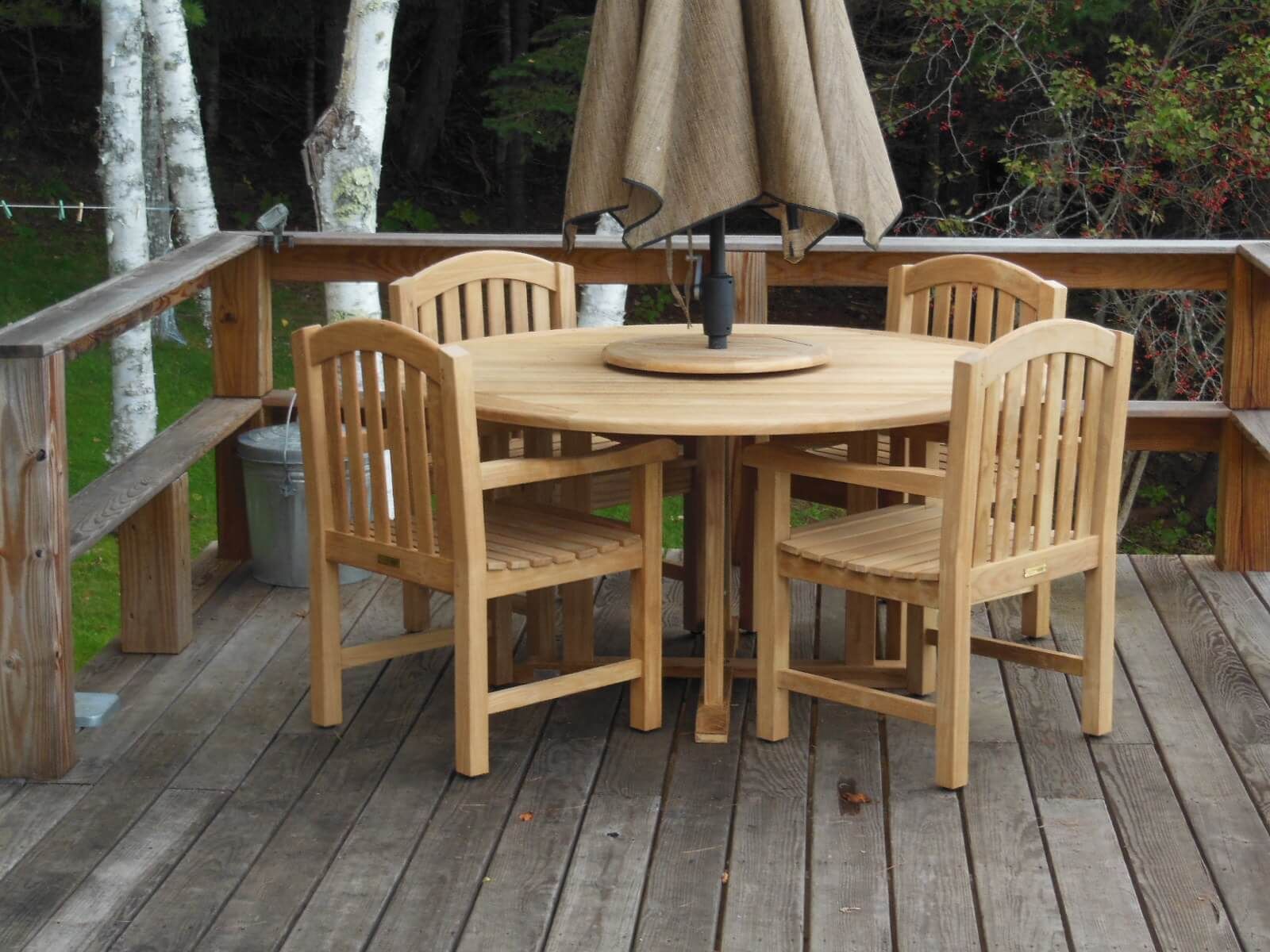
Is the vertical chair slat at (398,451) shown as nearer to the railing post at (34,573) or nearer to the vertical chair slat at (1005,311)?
the railing post at (34,573)

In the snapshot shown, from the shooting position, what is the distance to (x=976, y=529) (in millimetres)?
3105

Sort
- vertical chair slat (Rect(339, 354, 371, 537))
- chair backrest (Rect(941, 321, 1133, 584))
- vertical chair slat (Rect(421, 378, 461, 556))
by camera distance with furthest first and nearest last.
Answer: vertical chair slat (Rect(339, 354, 371, 537))
vertical chair slat (Rect(421, 378, 461, 556))
chair backrest (Rect(941, 321, 1133, 584))

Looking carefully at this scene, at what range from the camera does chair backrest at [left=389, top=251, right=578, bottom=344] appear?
4035 mm

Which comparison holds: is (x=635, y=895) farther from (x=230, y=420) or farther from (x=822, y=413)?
(x=230, y=420)

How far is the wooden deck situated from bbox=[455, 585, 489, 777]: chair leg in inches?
2.1

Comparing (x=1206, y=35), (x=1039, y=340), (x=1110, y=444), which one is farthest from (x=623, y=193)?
(x=1206, y=35)

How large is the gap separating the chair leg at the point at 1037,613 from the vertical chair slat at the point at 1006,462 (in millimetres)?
949

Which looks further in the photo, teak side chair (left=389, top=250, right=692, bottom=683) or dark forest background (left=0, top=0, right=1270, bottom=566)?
dark forest background (left=0, top=0, right=1270, bottom=566)

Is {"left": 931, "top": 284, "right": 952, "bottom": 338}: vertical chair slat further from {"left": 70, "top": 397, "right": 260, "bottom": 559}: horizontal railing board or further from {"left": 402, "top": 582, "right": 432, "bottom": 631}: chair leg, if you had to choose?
{"left": 70, "top": 397, "right": 260, "bottom": 559}: horizontal railing board

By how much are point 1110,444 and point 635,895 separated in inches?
50.8

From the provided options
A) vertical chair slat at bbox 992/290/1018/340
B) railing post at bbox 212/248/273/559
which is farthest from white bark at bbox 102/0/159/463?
vertical chair slat at bbox 992/290/1018/340

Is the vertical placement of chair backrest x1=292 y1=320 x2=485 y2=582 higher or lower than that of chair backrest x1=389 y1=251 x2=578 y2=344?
lower

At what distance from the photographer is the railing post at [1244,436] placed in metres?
4.45

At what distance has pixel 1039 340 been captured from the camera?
3.05 metres
